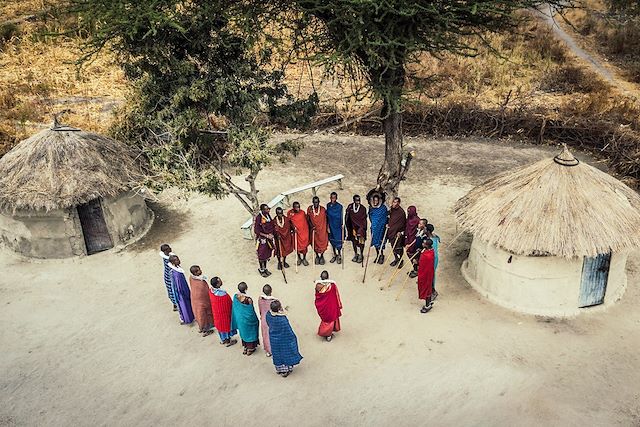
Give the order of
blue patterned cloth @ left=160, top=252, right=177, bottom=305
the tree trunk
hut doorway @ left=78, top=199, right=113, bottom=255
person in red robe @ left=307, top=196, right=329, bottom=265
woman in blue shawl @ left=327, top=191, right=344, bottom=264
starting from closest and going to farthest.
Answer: blue patterned cloth @ left=160, top=252, right=177, bottom=305
person in red robe @ left=307, top=196, right=329, bottom=265
woman in blue shawl @ left=327, top=191, right=344, bottom=264
hut doorway @ left=78, top=199, right=113, bottom=255
the tree trunk

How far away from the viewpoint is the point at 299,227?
34.4ft

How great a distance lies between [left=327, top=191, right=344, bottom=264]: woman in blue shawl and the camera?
34.8 ft

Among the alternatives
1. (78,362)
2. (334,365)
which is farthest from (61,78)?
(334,365)

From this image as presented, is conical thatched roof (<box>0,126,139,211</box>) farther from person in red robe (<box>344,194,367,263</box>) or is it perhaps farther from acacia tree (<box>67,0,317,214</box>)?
person in red robe (<box>344,194,367,263</box>)

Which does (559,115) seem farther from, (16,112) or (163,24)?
(16,112)

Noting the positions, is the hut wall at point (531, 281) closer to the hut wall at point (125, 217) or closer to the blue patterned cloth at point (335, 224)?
the blue patterned cloth at point (335, 224)

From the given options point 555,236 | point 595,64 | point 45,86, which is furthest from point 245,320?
point 595,64

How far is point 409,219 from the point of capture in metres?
10.2

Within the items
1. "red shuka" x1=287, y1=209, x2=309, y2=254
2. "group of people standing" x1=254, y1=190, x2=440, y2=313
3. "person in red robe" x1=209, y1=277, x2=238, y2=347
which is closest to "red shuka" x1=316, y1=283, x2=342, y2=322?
"person in red robe" x1=209, y1=277, x2=238, y2=347

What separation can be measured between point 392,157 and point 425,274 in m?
3.67

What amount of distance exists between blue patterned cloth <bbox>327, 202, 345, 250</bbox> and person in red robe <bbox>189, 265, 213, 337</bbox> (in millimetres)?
2865

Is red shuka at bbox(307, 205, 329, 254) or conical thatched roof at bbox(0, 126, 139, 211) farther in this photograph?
conical thatched roof at bbox(0, 126, 139, 211)

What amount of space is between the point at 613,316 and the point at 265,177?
8.53 m

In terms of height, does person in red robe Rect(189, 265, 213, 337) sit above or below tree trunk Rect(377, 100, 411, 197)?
below
